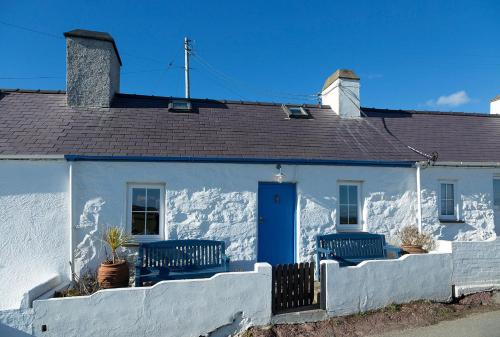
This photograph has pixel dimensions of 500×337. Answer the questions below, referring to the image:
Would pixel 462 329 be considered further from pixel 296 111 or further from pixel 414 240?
pixel 296 111

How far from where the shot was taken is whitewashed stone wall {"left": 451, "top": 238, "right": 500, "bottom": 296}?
7.63m

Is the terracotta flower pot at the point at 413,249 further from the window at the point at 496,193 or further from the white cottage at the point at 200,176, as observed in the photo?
the window at the point at 496,193

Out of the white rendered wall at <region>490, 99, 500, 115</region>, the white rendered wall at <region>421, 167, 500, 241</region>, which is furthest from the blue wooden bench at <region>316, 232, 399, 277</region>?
the white rendered wall at <region>490, 99, 500, 115</region>

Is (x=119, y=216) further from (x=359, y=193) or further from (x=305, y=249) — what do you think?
(x=359, y=193)

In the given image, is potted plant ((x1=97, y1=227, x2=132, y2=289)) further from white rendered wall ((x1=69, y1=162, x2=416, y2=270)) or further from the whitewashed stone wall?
the whitewashed stone wall

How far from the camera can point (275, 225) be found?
28.5 feet

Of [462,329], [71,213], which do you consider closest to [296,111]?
[71,213]

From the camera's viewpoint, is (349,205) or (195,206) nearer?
(195,206)

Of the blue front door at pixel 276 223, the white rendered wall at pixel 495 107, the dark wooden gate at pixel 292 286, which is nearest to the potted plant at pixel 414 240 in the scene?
the blue front door at pixel 276 223

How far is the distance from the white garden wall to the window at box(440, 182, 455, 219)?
6.13m

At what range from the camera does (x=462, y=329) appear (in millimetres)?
6008

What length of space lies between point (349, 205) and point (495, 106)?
30.4 feet

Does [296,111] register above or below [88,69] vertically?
A: below

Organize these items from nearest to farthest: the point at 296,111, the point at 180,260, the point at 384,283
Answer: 1. the point at 384,283
2. the point at 180,260
3. the point at 296,111
